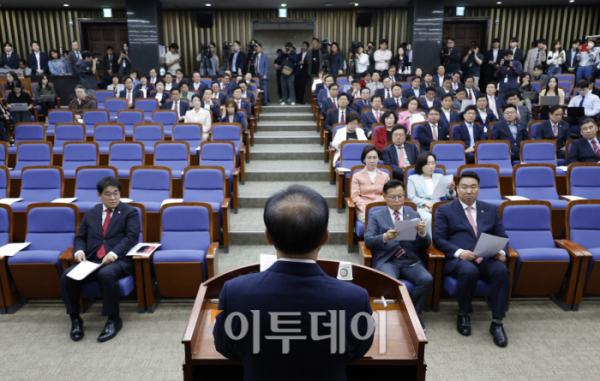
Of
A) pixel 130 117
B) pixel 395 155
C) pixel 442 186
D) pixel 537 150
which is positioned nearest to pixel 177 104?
pixel 130 117

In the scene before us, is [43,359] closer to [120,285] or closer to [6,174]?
[120,285]

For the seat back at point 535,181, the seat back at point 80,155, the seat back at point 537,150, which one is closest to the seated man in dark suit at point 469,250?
the seat back at point 535,181

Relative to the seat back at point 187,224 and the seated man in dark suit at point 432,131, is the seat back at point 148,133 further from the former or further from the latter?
the seated man in dark suit at point 432,131

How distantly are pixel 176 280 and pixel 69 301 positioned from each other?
0.69 meters

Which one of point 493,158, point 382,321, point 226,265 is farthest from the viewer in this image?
point 493,158

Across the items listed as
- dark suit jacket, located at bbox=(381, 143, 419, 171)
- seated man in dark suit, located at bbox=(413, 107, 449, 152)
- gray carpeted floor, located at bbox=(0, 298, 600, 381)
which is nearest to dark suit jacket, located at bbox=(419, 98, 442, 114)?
seated man in dark suit, located at bbox=(413, 107, 449, 152)

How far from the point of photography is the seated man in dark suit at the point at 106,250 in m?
2.73

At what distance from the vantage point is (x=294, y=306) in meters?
0.91

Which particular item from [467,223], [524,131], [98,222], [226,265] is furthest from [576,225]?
[98,222]

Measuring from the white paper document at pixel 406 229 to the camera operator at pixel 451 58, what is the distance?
7.36 meters

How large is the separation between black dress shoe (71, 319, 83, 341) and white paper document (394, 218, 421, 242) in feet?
7.08

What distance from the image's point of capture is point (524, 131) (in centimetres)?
507

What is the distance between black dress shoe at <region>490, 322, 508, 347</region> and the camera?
2.58 meters

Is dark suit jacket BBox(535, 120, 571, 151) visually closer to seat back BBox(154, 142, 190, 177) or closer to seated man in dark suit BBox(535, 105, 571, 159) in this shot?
seated man in dark suit BBox(535, 105, 571, 159)
